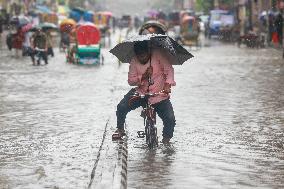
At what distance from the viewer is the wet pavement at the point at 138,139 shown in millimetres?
8727

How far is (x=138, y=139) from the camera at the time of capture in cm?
1162

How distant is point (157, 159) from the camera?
32.4 feet

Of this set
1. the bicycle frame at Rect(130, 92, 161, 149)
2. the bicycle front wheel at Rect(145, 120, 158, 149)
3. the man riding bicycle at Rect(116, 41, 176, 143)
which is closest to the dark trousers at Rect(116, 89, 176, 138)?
the man riding bicycle at Rect(116, 41, 176, 143)

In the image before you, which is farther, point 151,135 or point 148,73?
point 148,73

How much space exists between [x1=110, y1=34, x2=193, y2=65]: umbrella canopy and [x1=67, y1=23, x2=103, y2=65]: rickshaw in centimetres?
2078

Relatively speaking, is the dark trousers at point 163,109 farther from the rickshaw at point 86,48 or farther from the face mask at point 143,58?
the rickshaw at point 86,48

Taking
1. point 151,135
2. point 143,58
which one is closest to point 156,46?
point 143,58

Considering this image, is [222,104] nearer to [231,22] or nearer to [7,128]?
[7,128]

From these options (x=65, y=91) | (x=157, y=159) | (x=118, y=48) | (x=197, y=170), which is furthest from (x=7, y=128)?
(x=65, y=91)

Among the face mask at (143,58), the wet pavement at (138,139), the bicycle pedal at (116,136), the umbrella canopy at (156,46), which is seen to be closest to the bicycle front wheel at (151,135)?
the wet pavement at (138,139)

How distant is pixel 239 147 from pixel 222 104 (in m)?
5.63

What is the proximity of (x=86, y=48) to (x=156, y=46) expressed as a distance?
2129 centimetres

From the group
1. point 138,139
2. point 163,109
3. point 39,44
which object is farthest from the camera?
point 39,44

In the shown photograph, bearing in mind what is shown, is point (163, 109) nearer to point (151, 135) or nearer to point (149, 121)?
point (149, 121)
